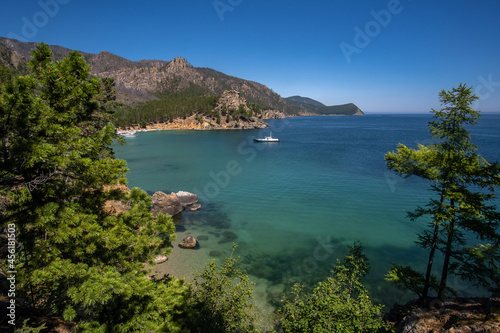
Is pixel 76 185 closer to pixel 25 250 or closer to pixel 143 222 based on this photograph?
pixel 25 250

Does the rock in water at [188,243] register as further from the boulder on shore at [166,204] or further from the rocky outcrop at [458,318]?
the rocky outcrop at [458,318]

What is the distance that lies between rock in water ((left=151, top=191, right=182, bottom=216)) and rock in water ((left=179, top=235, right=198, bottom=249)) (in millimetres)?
6908

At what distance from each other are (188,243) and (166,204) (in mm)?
8644

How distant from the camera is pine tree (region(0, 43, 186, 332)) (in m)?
5.47

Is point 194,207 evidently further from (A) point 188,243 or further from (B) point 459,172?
(B) point 459,172

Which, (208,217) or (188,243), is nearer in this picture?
(188,243)

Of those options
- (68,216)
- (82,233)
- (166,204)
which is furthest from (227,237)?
(68,216)

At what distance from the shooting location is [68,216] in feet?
20.7

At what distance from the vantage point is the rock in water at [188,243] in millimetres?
21172

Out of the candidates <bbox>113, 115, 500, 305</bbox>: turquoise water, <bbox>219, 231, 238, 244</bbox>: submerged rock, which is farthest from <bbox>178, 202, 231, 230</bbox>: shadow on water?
<bbox>219, 231, 238, 244</bbox>: submerged rock

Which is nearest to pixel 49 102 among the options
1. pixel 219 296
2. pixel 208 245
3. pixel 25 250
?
pixel 25 250

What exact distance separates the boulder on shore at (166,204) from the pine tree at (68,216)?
66.7 ft

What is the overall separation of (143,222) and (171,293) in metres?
2.66

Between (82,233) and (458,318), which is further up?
(82,233)
